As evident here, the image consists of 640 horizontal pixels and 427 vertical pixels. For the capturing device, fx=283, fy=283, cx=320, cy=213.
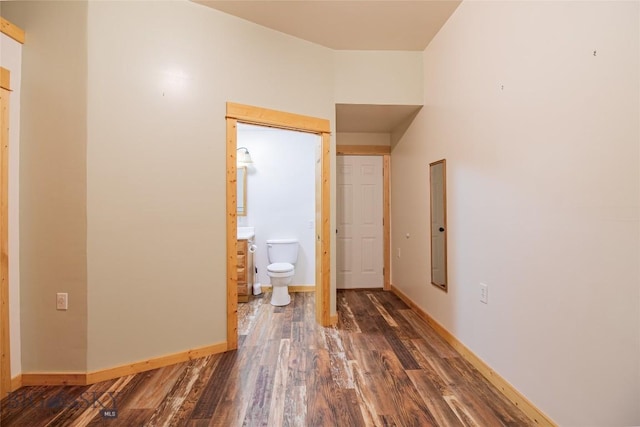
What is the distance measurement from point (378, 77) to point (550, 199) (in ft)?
6.76

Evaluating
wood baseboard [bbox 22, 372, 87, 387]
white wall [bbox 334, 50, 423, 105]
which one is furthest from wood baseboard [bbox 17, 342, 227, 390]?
white wall [bbox 334, 50, 423, 105]

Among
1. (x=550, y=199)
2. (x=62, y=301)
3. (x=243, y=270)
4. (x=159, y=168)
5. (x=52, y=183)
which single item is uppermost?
(x=159, y=168)

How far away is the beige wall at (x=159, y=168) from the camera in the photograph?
190 centimetres

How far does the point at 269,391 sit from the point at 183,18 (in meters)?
2.71

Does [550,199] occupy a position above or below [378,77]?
below

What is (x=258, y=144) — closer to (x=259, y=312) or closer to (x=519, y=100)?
(x=259, y=312)

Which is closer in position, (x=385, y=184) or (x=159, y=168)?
(x=159, y=168)

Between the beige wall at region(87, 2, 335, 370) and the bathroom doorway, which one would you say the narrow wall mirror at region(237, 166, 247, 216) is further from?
the beige wall at region(87, 2, 335, 370)

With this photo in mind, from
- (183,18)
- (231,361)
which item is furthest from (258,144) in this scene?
(231,361)

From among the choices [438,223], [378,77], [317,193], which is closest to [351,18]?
[378,77]

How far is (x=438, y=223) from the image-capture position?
2668mm

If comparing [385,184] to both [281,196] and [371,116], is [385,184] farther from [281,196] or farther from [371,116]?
[281,196]

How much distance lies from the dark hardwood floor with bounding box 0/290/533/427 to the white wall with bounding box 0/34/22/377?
0.33m

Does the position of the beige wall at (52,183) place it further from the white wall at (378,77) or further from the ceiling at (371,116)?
the ceiling at (371,116)
